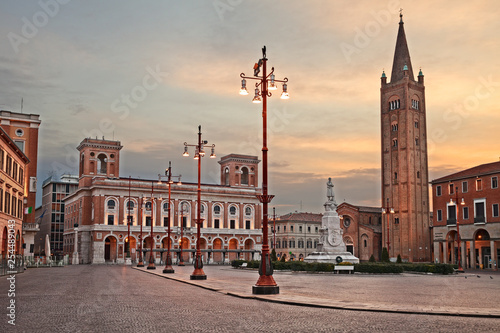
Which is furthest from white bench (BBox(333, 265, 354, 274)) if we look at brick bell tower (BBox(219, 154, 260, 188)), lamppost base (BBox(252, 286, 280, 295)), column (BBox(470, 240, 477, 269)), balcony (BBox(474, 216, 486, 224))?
brick bell tower (BBox(219, 154, 260, 188))

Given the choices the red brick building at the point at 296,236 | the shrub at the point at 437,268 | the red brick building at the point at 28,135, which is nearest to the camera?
the shrub at the point at 437,268

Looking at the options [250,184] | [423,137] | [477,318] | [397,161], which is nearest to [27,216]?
[250,184]

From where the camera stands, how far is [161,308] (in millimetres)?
15945

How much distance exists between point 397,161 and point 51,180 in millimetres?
84609

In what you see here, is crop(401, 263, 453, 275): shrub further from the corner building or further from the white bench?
the corner building

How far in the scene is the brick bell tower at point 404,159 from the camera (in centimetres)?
9050

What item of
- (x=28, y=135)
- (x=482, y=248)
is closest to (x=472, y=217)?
(x=482, y=248)

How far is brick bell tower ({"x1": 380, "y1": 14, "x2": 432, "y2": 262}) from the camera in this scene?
90500mm

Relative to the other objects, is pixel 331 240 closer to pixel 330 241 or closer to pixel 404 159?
pixel 330 241

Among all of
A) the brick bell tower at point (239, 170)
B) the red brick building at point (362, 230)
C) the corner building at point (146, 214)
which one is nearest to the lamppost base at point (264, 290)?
the corner building at point (146, 214)

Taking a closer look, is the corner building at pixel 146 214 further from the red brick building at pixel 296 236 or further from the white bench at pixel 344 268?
the white bench at pixel 344 268

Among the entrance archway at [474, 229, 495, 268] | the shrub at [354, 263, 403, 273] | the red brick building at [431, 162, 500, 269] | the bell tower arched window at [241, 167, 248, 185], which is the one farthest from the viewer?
the bell tower arched window at [241, 167, 248, 185]

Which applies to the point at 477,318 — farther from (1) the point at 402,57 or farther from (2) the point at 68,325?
(1) the point at 402,57

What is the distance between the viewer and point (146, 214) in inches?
4048
